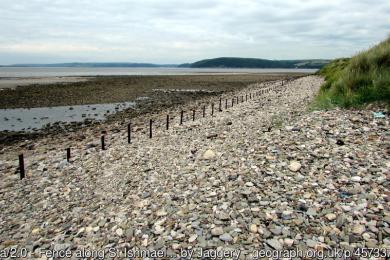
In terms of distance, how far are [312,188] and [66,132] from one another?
64.0 feet

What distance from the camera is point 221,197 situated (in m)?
7.84

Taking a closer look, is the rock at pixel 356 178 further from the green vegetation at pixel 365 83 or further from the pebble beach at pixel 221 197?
the green vegetation at pixel 365 83

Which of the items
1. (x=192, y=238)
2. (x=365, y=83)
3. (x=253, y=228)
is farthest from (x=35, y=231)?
(x=365, y=83)

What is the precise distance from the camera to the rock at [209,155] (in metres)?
11.3

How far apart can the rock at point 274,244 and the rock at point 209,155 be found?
5420 millimetres

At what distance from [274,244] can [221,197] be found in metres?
2.17

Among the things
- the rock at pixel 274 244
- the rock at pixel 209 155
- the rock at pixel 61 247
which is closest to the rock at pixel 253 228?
the rock at pixel 274 244

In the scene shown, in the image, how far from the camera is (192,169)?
1038 cm

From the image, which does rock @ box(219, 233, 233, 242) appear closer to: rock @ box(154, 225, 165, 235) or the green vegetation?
rock @ box(154, 225, 165, 235)

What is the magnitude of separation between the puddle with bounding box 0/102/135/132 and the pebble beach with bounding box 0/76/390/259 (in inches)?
549

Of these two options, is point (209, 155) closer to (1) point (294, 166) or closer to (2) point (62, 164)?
(1) point (294, 166)

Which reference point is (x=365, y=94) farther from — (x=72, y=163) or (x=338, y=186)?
(x=72, y=163)

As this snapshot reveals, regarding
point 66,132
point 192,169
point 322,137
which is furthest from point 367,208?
point 66,132

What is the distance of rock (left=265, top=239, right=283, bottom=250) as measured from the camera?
582 centimetres
